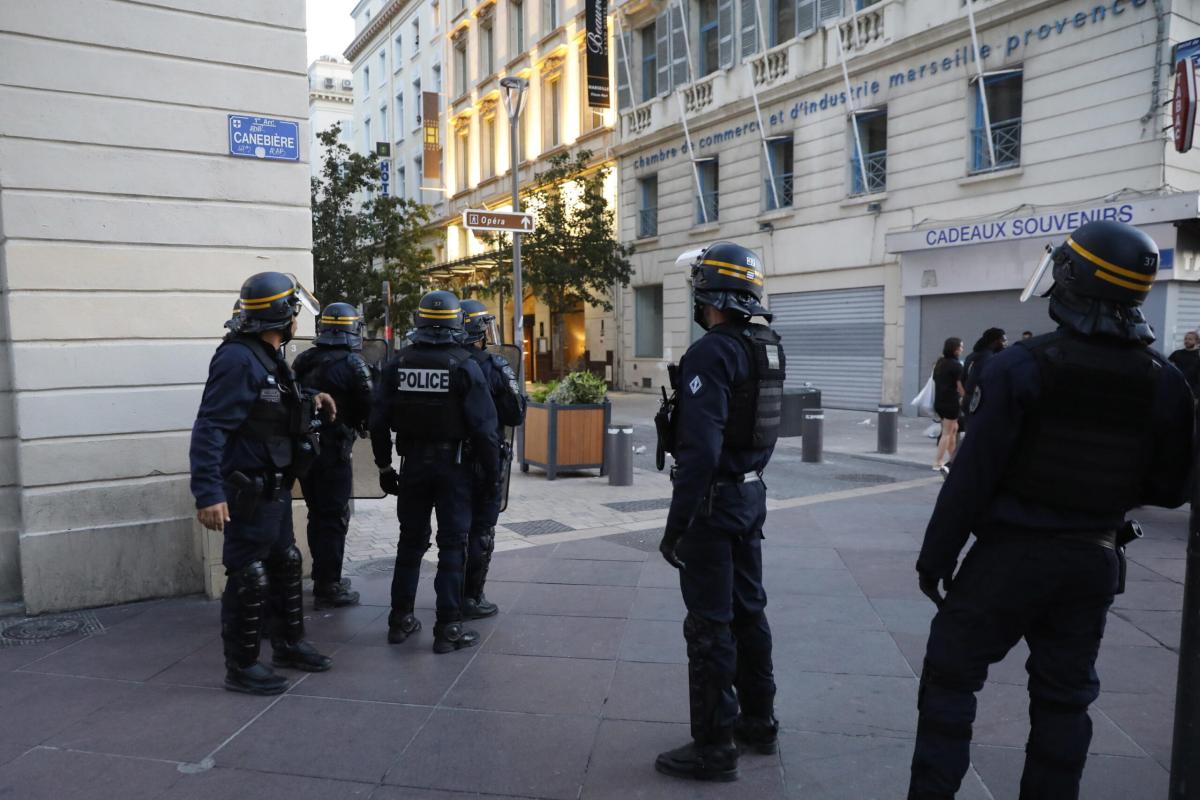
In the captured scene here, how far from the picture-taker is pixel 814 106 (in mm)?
19859

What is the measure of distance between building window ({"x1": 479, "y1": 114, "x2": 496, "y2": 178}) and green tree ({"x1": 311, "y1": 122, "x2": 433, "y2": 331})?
1513 cm

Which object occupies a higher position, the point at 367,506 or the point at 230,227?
the point at 230,227

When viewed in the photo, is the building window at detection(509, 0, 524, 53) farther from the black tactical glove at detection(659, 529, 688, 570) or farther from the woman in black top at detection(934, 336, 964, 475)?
the black tactical glove at detection(659, 529, 688, 570)

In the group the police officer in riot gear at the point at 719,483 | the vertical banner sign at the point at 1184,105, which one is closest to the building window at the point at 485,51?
the vertical banner sign at the point at 1184,105

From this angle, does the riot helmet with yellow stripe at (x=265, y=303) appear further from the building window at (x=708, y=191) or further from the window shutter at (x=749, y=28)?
the building window at (x=708, y=191)

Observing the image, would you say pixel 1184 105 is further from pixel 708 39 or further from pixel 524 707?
pixel 708 39

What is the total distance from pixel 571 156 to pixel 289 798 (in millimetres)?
27483

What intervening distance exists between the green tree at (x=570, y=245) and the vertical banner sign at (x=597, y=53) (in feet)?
5.43

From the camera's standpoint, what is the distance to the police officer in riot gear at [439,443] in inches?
185

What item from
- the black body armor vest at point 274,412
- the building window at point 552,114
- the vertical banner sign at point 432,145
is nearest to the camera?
the black body armor vest at point 274,412

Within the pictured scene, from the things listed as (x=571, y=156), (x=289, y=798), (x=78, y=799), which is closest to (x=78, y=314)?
(x=78, y=799)

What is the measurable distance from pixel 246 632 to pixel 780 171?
1941 centimetres

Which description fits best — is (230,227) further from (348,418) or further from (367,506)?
(367,506)

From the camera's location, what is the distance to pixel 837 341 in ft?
65.8
